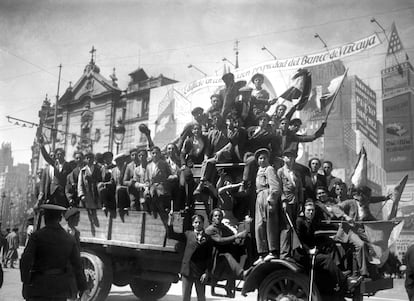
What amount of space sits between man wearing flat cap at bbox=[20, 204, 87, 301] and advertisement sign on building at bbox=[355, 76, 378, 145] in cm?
1651

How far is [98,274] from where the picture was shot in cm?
630

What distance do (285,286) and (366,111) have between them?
1541 centimetres

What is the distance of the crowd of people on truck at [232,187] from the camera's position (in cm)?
488

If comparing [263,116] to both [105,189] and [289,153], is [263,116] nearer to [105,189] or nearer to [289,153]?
[289,153]

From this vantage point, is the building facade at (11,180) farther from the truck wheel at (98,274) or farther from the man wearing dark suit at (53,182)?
the truck wheel at (98,274)

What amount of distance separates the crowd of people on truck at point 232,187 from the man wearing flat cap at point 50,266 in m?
1.72

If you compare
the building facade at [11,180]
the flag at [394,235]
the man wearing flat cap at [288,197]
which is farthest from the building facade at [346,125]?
the man wearing flat cap at [288,197]

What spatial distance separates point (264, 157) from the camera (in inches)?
204

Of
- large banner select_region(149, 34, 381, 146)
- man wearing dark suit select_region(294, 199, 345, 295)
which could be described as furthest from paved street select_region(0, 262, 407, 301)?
large banner select_region(149, 34, 381, 146)

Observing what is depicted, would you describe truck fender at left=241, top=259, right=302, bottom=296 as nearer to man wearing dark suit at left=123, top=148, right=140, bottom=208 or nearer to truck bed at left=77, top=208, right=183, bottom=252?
truck bed at left=77, top=208, right=183, bottom=252

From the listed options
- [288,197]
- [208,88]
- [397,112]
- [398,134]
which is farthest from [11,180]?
[397,112]

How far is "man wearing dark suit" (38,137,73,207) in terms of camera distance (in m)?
7.38

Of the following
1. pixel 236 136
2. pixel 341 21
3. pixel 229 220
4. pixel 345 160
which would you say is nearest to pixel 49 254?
pixel 229 220

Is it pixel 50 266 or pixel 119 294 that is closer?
pixel 50 266
